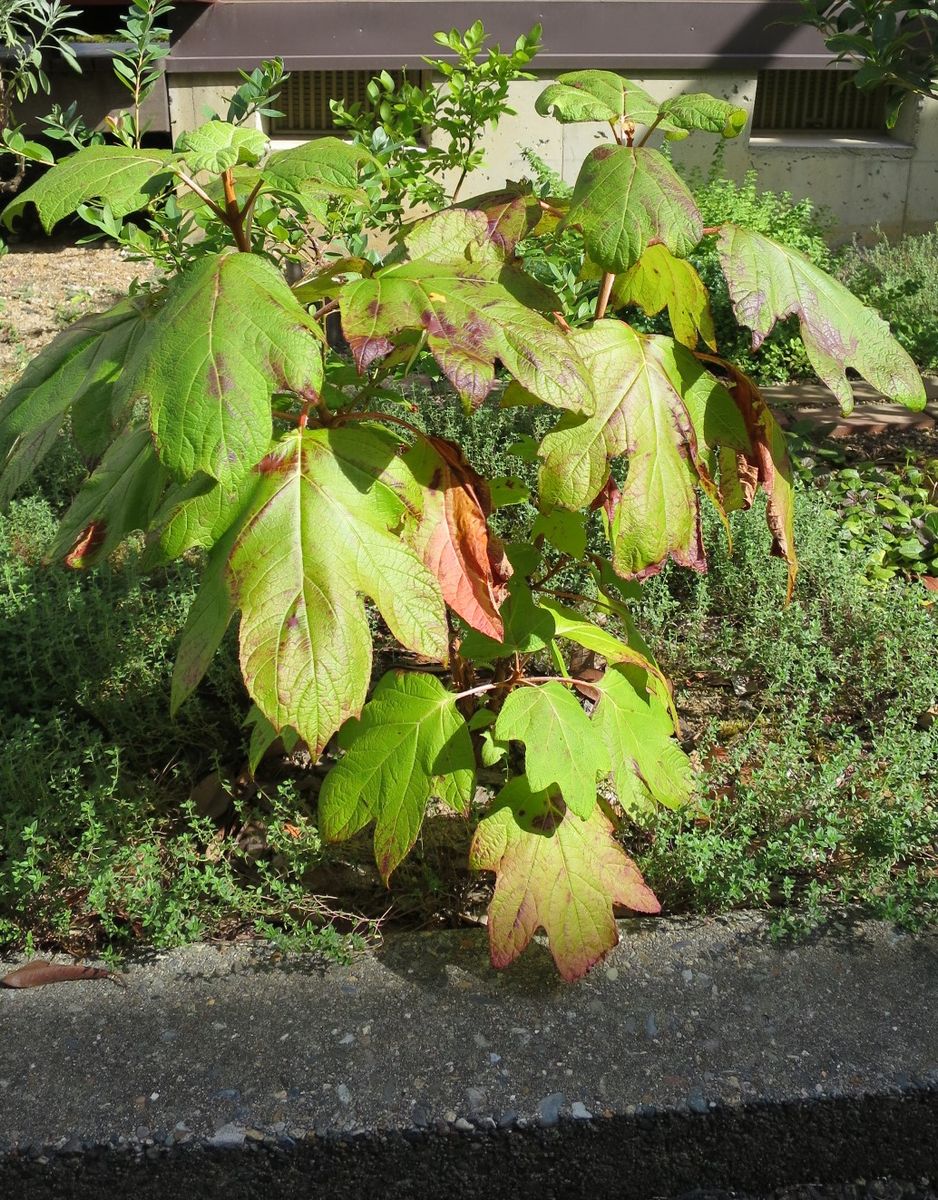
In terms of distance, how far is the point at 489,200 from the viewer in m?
2.06

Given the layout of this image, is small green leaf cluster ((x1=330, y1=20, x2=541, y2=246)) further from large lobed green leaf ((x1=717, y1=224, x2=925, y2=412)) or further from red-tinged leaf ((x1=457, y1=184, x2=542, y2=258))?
large lobed green leaf ((x1=717, y1=224, x2=925, y2=412))

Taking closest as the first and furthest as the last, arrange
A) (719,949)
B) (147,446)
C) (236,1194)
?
(236,1194) → (147,446) → (719,949)

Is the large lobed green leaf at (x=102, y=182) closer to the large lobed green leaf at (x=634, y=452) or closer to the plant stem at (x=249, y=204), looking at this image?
the plant stem at (x=249, y=204)

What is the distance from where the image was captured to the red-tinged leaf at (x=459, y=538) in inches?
73.8

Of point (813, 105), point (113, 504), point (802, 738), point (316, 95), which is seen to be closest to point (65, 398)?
point (113, 504)

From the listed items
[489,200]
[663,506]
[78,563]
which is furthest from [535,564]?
[78,563]

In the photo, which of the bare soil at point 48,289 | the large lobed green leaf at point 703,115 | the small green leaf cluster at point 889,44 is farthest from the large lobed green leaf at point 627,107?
the bare soil at point 48,289

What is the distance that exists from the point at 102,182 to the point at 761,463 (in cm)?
113

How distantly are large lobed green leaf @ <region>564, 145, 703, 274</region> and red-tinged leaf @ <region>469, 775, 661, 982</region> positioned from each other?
36.8 inches

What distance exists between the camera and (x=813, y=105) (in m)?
8.43

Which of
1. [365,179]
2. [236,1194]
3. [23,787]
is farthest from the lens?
[365,179]

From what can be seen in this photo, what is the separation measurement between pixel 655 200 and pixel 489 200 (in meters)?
0.40

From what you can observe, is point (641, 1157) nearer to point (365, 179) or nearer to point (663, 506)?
point (663, 506)

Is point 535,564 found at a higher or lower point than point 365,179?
lower
